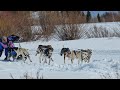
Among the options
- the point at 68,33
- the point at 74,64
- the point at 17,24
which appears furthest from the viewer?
the point at 68,33

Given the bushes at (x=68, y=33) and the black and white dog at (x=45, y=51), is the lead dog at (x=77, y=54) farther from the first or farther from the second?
the bushes at (x=68, y=33)

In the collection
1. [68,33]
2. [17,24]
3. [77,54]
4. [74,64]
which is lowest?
[74,64]

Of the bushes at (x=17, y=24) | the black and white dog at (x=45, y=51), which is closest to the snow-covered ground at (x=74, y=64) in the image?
the black and white dog at (x=45, y=51)

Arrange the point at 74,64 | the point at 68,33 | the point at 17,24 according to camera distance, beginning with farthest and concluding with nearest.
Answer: the point at 68,33 < the point at 17,24 < the point at 74,64

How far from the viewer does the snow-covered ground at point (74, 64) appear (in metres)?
7.98

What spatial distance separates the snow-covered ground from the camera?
26.2ft

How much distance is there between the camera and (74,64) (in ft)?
27.2

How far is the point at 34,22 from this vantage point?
885cm

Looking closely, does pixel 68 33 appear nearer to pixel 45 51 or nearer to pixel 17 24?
pixel 45 51

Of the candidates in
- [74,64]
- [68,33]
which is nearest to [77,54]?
[74,64]

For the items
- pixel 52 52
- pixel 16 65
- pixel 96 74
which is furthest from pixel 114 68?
pixel 16 65

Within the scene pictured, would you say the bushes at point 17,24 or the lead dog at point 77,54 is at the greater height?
the bushes at point 17,24

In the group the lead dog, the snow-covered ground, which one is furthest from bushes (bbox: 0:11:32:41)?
the lead dog
